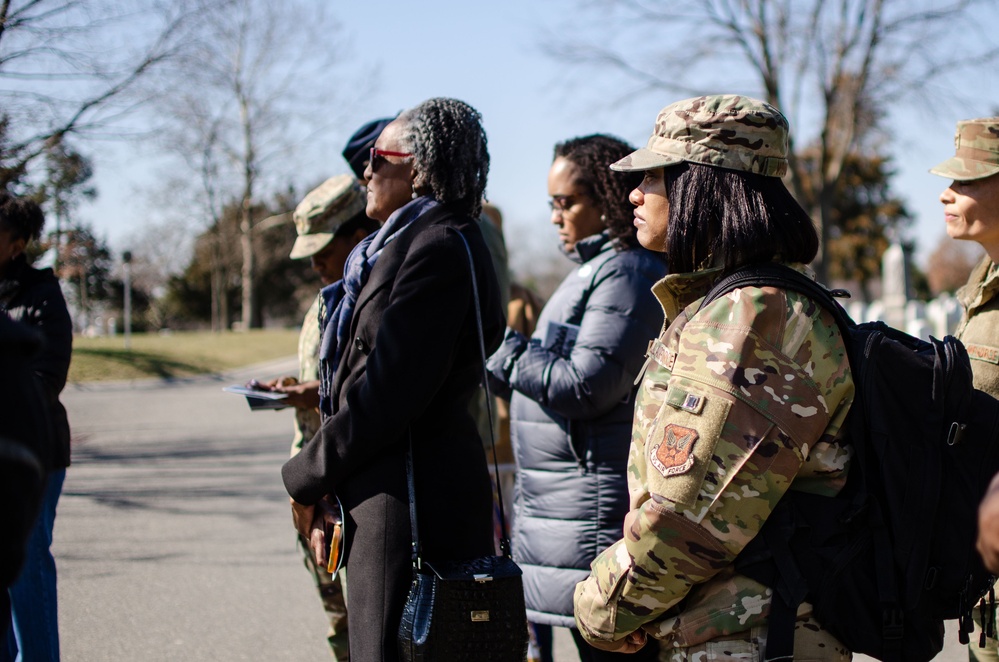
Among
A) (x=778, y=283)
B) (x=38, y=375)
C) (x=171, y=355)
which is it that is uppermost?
(x=778, y=283)

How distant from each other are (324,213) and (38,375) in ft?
3.92

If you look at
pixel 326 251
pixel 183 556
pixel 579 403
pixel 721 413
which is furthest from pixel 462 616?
pixel 183 556

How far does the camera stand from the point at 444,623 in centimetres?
233

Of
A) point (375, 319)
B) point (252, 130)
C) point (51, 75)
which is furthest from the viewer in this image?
point (252, 130)

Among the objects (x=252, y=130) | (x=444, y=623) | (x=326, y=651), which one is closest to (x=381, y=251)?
(x=444, y=623)

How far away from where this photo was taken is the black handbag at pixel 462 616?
232 cm

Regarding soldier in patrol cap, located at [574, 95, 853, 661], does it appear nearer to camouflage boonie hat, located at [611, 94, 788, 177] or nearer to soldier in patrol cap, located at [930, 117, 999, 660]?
camouflage boonie hat, located at [611, 94, 788, 177]

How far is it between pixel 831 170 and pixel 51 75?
68.0 ft

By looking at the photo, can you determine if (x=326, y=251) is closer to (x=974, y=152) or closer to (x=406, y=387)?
(x=406, y=387)

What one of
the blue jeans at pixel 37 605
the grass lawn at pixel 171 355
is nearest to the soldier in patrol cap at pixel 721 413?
the blue jeans at pixel 37 605

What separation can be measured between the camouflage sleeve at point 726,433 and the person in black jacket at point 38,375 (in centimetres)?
242

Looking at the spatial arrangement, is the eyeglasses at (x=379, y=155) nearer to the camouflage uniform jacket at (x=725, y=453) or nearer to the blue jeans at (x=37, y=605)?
the camouflage uniform jacket at (x=725, y=453)

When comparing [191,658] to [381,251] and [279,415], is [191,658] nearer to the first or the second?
[381,251]

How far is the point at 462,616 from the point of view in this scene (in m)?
2.35
